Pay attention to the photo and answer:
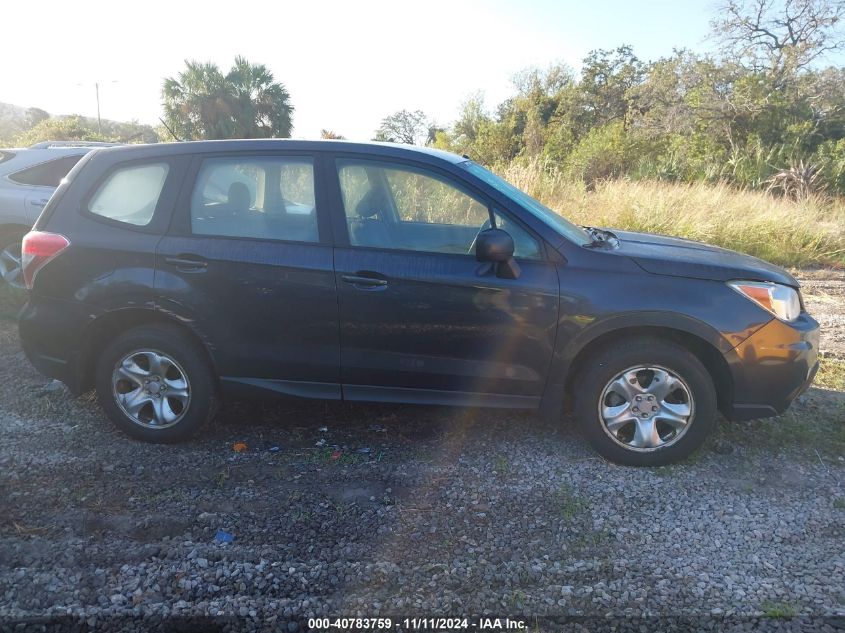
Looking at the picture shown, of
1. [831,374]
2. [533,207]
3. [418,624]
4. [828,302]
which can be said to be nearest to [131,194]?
[533,207]

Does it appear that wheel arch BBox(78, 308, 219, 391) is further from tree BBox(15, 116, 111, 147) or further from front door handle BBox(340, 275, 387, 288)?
tree BBox(15, 116, 111, 147)

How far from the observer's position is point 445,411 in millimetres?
4250

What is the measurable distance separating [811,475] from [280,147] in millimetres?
3721

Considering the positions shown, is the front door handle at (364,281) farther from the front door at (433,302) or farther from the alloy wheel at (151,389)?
the alloy wheel at (151,389)

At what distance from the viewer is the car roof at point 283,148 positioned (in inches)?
141

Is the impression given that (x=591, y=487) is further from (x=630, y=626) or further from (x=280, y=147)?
(x=280, y=147)

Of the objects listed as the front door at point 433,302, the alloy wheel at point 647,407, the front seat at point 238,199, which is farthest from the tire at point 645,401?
the front seat at point 238,199

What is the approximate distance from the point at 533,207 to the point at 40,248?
3101 millimetres

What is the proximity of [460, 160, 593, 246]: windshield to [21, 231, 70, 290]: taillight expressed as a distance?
257 centimetres

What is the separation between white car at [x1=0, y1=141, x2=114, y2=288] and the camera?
20.9 ft

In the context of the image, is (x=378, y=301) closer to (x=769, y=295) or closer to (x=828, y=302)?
(x=769, y=295)

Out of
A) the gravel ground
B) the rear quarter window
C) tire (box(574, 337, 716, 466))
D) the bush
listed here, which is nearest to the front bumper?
tire (box(574, 337, 716, 466))

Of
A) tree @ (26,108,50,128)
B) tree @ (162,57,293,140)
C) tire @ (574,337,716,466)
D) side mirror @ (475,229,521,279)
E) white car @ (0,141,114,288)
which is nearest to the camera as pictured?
side mirror @ (475,229,521,279)

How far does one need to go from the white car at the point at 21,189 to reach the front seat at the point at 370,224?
428 centimetres
